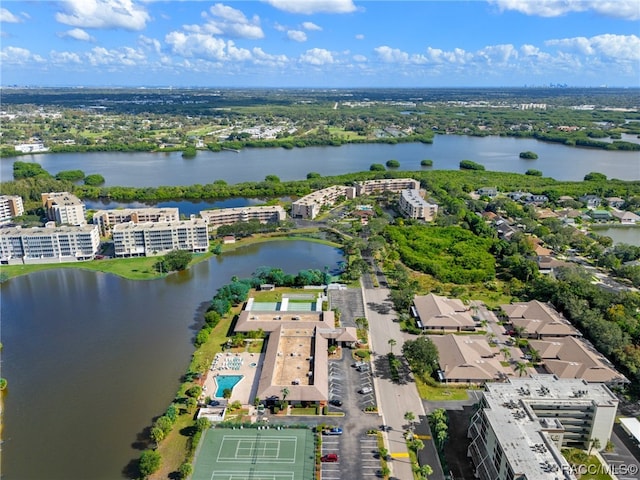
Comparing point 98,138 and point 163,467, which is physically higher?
point 98,138

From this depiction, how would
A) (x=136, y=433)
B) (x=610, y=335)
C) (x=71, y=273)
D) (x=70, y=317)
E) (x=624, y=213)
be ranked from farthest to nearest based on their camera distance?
(x=624, y=213), (x=71, y=273), (x=70, y=317), (x=610, y=335), (x=136, y=433)

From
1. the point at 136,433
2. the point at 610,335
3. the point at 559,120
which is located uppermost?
the point at 559,120

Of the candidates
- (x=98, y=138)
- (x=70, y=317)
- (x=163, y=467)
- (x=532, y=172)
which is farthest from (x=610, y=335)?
(x=98, y=138)

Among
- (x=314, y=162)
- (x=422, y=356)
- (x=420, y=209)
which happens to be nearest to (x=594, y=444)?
(x=422, y=356)

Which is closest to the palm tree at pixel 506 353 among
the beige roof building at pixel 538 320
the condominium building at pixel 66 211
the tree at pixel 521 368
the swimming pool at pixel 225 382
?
the tree at pixel 521 368

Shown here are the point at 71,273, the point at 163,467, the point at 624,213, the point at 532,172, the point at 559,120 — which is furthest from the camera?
the point at 559,120

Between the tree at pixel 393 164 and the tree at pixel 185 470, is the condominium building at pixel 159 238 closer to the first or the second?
the tree at pixel 185 470

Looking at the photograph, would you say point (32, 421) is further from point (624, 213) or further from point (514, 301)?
point (624, 213)
